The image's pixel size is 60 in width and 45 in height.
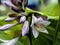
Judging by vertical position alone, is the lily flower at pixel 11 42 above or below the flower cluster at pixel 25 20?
below

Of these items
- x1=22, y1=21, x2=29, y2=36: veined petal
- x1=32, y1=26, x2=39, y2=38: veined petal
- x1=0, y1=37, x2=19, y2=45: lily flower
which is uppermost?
x1=22, y1=21, x2=29, y2=36: veined petal

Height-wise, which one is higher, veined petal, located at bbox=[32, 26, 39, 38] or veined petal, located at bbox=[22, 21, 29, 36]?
veined petal, located at bbox=[22, 21, 29, 36]

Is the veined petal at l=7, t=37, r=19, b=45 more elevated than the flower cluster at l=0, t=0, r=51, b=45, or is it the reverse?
Answer: the flower cluster at l=0, t=0, r=51, b=45

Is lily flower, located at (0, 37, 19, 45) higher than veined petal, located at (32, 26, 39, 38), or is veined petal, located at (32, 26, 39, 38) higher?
veined petal, located at (32, 26, 39, 38)

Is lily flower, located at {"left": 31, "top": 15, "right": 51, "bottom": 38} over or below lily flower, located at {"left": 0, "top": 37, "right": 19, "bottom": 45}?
over

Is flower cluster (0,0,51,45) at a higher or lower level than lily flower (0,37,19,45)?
higher

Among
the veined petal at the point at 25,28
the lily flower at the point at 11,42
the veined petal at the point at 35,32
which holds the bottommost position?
the lily flower at the point at 11,42

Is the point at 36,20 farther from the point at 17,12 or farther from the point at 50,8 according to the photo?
the point at 50,8

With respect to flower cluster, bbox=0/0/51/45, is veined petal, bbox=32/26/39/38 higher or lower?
lower
